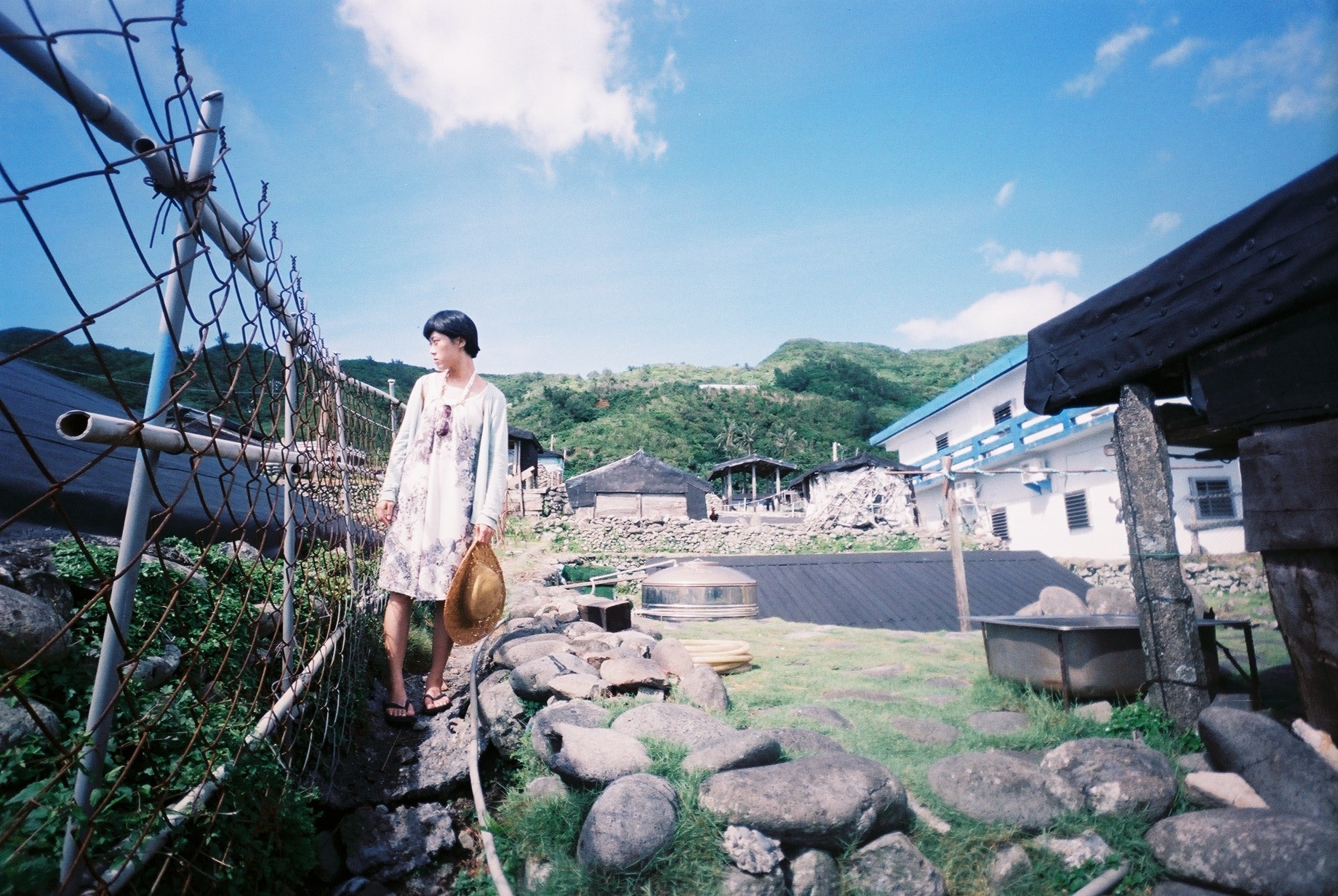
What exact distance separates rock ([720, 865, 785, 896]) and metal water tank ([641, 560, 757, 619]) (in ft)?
14.9

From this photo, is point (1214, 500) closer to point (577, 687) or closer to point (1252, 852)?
point (1252, 852)

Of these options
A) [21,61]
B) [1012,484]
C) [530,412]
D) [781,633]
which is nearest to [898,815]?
[21,61]

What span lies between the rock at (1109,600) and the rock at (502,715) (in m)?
4.96

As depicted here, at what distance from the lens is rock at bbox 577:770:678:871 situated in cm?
212

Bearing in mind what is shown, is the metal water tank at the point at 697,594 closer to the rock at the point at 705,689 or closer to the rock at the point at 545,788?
the rock at the point at 705,689

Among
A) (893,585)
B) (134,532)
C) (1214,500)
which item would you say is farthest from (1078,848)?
(1214,500)

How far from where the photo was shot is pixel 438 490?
10.9 ft

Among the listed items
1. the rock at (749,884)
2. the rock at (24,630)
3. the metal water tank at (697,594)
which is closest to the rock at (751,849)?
the rock at (749,884)

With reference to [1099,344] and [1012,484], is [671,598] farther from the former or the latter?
[1012,484]

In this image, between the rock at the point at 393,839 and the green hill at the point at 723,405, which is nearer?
the rock at the point at 393,839

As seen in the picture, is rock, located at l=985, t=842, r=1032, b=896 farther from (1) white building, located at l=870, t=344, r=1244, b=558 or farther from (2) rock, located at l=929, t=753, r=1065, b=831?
(1) white building, located at l=870, t=344, r=1244, b=558

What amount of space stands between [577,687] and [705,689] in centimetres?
70

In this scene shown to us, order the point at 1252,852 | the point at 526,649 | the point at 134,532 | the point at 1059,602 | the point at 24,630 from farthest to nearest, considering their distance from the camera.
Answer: the point at 1059,602
the point at 526,649
the point at 1252,852
the point at 24,630
the point at 134,532

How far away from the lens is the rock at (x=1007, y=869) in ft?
7.39
